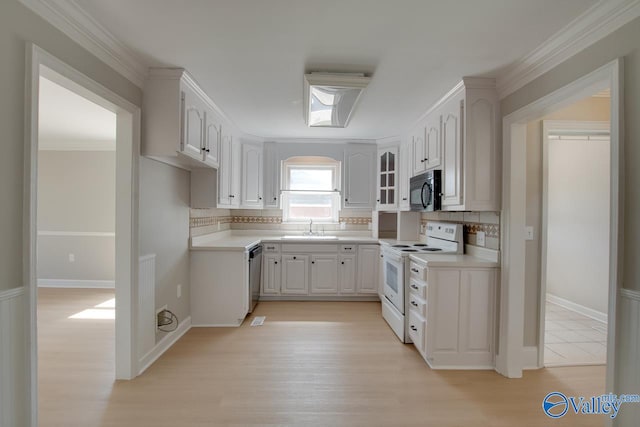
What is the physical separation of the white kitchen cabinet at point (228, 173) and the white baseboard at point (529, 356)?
10.6 feet

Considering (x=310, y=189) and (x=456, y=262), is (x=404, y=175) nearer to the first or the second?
(x=310, y=189)

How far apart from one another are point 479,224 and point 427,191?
56 centimetres

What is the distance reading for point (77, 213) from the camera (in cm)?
476

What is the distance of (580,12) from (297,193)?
3.70 meters

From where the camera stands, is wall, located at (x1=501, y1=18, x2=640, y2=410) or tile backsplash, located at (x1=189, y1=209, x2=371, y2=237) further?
tile backsplash, located at (x1=189, y1=209, x2=371, y2=237)

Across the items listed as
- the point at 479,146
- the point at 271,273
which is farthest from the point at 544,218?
the point at 271,273

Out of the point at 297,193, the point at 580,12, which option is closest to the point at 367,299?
the point at 297,193

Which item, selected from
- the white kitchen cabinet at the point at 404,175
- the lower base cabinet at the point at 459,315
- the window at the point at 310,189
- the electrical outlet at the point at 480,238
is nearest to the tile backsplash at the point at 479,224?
the electrical outlet at the point at 480,238

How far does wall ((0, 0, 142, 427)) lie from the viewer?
4.14ft

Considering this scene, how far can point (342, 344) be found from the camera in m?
2.81

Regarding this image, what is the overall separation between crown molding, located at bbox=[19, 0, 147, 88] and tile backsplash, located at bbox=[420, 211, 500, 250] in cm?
305

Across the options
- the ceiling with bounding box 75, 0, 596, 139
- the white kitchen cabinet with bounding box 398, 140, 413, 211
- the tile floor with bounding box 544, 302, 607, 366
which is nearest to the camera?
the ceiling with bounding box 75, 0, 596, 139

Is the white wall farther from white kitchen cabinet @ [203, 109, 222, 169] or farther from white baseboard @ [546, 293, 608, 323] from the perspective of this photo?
white kitchen cabinet @ [203, 109, 222, 169]

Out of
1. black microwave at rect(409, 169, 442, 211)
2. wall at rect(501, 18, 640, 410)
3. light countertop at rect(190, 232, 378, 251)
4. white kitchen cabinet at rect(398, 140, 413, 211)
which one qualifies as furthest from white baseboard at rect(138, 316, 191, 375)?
wall at rect(501, 18, 640, 410)
